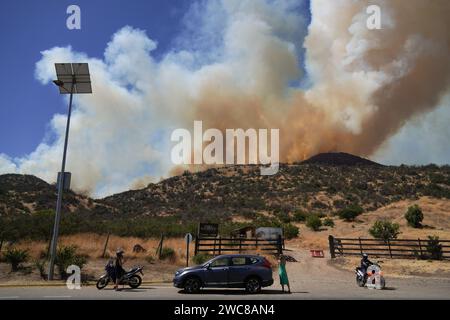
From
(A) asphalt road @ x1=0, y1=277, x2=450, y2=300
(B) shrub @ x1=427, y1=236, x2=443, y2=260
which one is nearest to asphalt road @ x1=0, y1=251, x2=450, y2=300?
(A) asphalt road @ x1=0, y1=277, x2=450, y2=300

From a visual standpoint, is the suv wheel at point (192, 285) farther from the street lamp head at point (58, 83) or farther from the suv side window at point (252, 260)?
the street lamp head at point (58, 83)

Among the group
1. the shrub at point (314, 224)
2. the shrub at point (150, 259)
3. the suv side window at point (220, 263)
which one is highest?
the shrub at point (314, 224)

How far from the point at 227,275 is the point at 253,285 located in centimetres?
110

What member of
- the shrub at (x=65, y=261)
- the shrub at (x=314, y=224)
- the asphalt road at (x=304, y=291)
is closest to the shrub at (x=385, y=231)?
the shrub at (x=314, y=224)

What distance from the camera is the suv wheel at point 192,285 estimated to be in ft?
47.4

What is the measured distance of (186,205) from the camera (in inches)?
3019

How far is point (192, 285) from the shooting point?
14539 millimetres

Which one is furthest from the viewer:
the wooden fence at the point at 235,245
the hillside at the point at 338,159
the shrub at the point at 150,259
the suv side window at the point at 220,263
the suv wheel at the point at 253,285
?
the hillside at the point at 338,159

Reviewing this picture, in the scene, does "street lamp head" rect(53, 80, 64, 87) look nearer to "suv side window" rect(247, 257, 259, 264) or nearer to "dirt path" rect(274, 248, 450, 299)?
"suv side window" rect(247, 257, 259, 264)

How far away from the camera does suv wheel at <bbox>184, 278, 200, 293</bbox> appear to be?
14453 millimetres

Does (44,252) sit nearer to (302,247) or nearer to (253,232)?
(253,232)

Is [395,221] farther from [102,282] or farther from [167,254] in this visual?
[102,282]

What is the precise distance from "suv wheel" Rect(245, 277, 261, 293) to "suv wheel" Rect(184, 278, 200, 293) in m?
1.94
